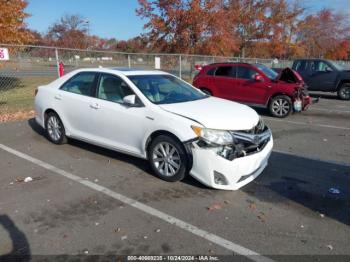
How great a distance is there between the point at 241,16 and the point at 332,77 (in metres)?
16.1

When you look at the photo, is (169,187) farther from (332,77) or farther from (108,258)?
(332,77)

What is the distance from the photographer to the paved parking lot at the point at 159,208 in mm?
3457

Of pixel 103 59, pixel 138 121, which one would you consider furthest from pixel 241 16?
pixel 138 121

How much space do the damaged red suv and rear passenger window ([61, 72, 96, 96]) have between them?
6144mm

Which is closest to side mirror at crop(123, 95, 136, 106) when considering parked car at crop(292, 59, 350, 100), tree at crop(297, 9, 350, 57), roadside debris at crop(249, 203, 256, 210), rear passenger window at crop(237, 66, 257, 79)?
roadside debris at crop(249, 203, 256, 210)

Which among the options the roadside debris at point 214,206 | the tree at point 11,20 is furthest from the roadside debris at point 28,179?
the tree at point 11,20

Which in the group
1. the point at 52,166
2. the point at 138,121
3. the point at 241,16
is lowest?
the point at 52,166

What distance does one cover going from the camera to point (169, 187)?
4.86 m

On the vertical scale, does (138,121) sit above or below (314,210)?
above

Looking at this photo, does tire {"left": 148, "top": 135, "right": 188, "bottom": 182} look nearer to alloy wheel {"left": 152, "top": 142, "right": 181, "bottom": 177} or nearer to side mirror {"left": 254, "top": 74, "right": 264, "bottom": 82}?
alloy wheel {"left": 152, "top": 142, "right": 181, "bottom": 177}

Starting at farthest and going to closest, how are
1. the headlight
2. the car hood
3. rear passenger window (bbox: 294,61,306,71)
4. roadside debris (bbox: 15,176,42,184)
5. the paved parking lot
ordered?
rear passenger window (bbox: 294,61,306,71), roadside debris (bbox: 15,176,42,184), the car hood, the headlight, the paved parking lot

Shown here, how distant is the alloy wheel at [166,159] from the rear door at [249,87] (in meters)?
6.59

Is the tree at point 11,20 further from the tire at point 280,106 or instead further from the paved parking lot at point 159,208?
the tire at point 280,106

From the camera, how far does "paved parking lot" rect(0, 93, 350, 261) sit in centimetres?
346
